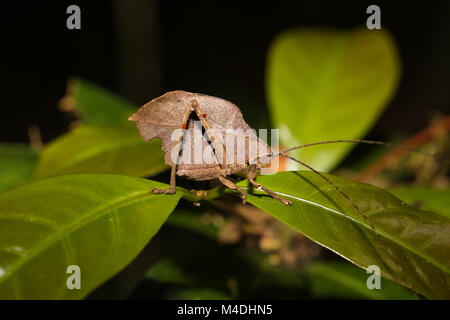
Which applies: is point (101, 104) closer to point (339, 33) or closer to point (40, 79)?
point (339, 33)

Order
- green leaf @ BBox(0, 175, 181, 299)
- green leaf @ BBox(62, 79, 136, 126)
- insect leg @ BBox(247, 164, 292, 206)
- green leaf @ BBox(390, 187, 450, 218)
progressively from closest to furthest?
1. green leaf @ BBox(0, 175, 181, 299)
2. insect leg @ BBox(247, 164, 292, 206)
3. green leaf @ BBox(390, 187, 450, 218)
4. green leaf @ BBox(62, 79, 136, 126)

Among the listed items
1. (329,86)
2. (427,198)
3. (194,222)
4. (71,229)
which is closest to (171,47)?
(329,86)

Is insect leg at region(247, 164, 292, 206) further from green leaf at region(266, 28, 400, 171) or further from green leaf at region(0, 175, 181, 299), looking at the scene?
green leaf at region(266, 28, 400, 171)

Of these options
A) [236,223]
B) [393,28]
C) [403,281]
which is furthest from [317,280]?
[393,28]

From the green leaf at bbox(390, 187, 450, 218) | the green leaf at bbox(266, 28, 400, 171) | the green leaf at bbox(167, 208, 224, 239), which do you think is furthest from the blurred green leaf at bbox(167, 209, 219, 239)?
the green leaf at bbox(390, 187, 450, 218)

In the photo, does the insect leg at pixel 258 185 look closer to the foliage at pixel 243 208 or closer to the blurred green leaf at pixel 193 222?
the foliage at pixel 243 208

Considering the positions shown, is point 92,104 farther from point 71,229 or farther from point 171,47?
point 171,47
